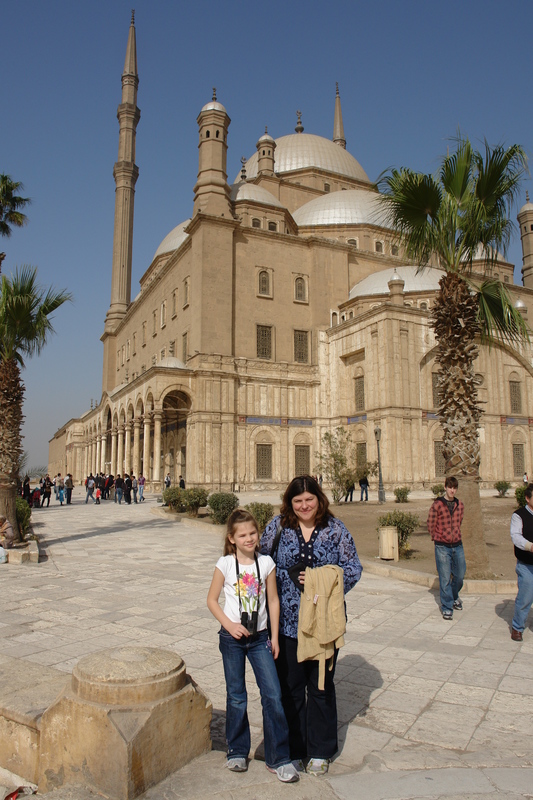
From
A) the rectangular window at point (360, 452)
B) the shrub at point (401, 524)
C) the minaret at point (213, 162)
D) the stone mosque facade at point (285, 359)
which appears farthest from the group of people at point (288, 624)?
the minaret at point (213, 162)

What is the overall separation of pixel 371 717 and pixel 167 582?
4.77 metres

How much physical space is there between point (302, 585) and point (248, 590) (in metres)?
0.28

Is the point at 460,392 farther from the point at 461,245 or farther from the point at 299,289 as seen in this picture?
the point at 299,289

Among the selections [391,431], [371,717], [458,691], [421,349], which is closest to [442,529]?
[458,691]

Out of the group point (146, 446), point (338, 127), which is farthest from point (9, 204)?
point (338, 127)

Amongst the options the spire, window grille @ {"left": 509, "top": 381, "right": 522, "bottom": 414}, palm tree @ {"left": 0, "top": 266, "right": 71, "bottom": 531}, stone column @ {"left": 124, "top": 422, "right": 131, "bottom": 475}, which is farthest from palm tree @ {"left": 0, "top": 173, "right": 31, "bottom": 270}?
the spire

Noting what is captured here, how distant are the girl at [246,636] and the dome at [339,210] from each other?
120 feet

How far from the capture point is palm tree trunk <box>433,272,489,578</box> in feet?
26.3

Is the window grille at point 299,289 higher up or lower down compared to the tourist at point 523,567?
higher up

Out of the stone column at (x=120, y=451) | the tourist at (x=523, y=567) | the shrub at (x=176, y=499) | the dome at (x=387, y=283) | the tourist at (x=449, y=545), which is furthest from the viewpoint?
the stone column at (x=120, y=451)

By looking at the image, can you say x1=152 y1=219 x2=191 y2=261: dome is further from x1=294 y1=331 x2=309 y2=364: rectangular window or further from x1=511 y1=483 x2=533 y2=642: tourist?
x1=511 y1=483 x2=533 y2=642: tourist

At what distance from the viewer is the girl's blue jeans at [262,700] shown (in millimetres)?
2740

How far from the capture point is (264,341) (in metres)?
30.8

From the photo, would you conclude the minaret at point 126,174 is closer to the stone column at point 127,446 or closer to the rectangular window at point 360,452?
the stone column at point 127,446
